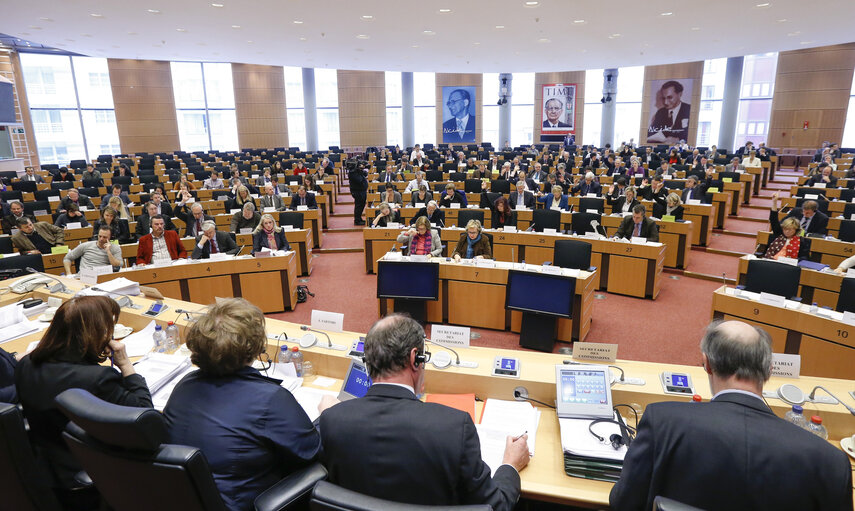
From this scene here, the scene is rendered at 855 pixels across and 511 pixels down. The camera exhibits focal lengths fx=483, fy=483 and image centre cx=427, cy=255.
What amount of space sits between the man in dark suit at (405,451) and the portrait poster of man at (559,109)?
2246 centimetres

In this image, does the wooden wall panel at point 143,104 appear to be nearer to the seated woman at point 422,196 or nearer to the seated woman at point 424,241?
the seated woman at point 422,196

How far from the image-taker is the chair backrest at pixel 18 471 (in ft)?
5.72

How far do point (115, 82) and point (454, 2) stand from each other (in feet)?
54.5

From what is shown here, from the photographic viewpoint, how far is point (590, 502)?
1948 mm

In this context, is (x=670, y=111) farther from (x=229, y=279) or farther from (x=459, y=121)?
(x=229, y=279)

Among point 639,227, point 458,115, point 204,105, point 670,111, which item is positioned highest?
point 204,105

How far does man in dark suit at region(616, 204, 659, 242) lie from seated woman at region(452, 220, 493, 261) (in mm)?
2221

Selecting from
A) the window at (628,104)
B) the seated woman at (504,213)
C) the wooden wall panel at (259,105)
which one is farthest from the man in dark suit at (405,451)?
the window at (628,104)

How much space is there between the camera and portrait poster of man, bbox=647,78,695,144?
1952 centimetres

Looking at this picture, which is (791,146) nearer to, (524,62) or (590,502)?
(524,62)

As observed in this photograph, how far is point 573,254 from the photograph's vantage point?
Result: 576 centimetres

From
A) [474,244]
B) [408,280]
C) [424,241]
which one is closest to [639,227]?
[474,244]

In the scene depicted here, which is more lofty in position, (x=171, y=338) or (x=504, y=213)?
(x=504, y=213)

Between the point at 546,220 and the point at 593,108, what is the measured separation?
16.8m
